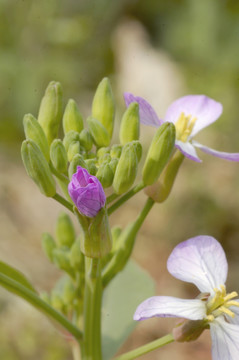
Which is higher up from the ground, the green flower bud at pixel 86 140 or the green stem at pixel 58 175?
the green flower bud at pixel 86 140

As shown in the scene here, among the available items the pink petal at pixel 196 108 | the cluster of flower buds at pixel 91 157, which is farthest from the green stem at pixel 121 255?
the pink petal at pixel 196 108

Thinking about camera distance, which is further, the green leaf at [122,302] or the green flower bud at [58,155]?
the green leaf at [122,302]

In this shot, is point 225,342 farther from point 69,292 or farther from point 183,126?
point 183,126

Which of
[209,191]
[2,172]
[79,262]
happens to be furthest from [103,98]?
[2,172]

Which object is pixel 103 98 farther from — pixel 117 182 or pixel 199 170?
pixel 199 170

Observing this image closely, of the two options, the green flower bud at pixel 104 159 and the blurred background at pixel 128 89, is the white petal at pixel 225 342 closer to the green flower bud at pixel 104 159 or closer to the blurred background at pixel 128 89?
the green flower bud at pixel 104 159

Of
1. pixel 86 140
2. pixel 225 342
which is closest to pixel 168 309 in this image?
pixel 225 342
